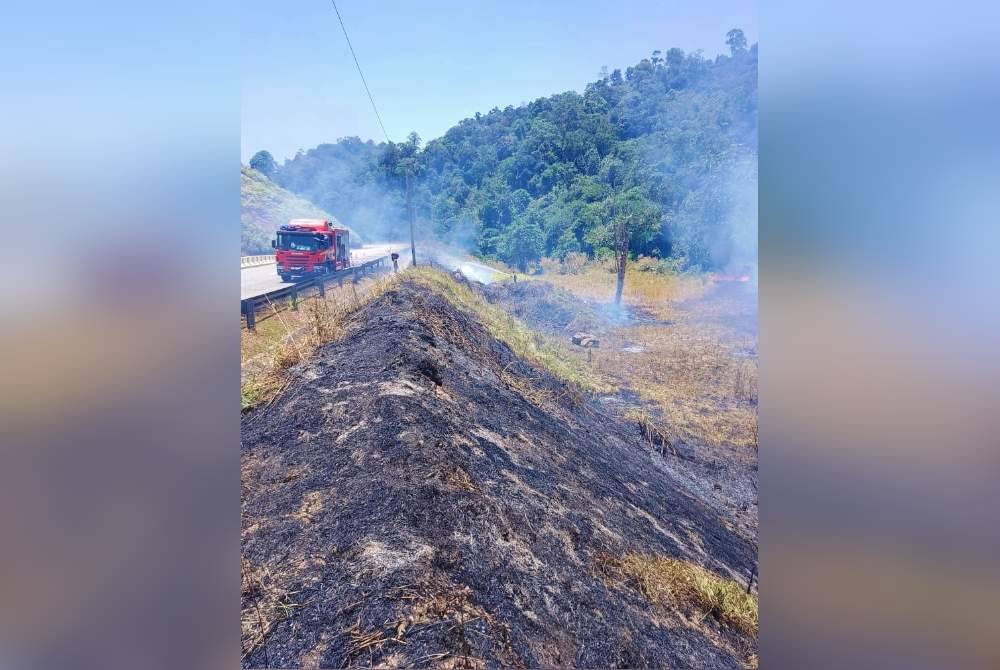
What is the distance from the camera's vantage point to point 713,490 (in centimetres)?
956

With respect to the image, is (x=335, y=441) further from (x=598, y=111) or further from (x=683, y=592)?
(x=598, y=111)

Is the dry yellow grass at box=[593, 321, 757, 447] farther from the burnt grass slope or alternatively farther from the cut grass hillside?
the cut grass hillside

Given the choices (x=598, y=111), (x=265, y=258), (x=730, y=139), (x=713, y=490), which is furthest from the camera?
(x=598, y=111)

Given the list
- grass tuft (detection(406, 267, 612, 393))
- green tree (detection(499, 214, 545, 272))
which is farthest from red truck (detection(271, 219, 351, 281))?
green tree (detection(499, 214, 545, 272))

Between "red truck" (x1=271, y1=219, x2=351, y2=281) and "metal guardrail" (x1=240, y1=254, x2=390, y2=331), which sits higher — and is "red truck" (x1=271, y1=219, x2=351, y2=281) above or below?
above

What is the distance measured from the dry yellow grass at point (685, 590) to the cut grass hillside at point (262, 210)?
19.3m

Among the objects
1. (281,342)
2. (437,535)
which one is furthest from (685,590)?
(281,342)

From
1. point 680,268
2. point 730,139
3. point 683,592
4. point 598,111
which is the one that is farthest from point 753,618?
point 598,111

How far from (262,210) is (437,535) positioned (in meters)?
23.3

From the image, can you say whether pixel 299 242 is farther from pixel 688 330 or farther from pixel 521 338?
pixel 688 330

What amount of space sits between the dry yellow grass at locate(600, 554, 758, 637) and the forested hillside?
20.2 meters

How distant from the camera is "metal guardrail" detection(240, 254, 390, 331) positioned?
8.52m

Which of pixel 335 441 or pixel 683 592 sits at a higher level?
pixel 335 441
